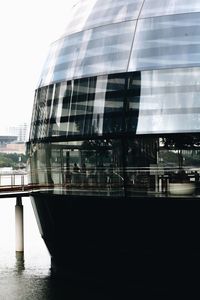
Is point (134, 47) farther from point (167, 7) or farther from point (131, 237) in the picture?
point (131, 237)

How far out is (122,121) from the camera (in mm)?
20109

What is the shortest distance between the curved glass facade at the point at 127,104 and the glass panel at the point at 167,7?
0.12ft

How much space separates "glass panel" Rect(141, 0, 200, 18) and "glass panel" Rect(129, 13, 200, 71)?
0.25 meters

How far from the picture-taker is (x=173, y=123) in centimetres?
1953

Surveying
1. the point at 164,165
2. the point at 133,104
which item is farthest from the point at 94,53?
the point at 164,165

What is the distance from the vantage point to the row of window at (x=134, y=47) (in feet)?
65.5

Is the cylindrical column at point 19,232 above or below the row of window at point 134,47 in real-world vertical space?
below

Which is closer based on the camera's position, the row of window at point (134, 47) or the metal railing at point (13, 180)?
the row of window at point (134, 47)

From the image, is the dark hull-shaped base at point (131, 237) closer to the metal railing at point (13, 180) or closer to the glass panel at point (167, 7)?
the glass panel at point (167, 7)

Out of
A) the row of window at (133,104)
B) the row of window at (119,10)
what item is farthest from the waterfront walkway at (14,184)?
the row of window at (119,10)

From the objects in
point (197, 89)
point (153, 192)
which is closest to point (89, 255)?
point (153, 192)

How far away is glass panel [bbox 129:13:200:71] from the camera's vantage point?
19.8 m

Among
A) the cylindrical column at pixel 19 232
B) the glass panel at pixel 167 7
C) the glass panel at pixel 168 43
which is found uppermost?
the glass panel at pixel 167 7

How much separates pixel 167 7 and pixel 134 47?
1.94 metres
